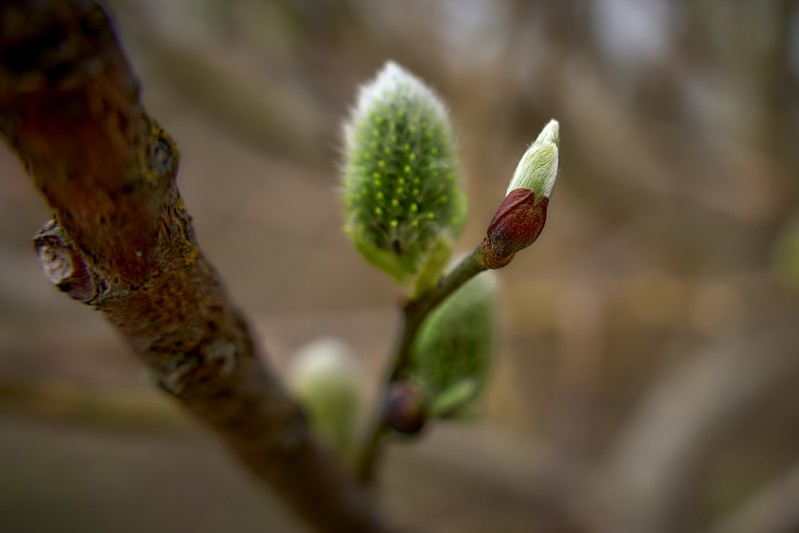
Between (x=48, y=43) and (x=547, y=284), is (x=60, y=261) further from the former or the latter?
(x=547, y=284)

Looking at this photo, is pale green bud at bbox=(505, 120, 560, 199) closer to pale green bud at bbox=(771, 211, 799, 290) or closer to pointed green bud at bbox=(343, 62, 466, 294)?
pointed green bud at bbox=(343, 62, 466, 294)

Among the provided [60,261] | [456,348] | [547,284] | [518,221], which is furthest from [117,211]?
[547,284]

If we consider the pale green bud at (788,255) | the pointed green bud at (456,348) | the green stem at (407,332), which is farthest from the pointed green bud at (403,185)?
the pale green bud at (788,255)

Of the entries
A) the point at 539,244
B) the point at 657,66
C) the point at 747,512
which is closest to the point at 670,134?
the point at 657,66

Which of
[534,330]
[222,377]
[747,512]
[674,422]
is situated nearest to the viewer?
[222,377]

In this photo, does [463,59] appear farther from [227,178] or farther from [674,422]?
[227,178]
